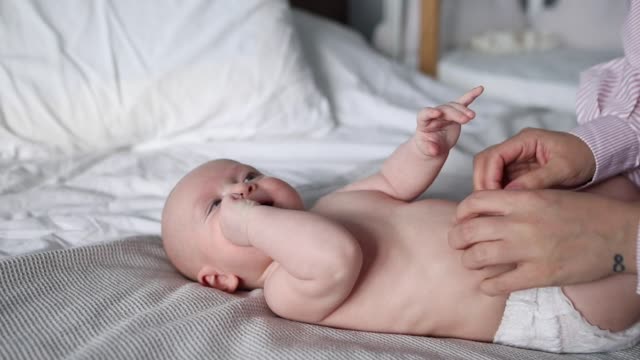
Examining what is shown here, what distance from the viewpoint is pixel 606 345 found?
2.59 feet

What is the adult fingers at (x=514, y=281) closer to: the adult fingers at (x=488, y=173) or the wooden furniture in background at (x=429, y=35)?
the adult fingers at (x=488, y=173)

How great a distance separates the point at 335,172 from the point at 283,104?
0.29 m

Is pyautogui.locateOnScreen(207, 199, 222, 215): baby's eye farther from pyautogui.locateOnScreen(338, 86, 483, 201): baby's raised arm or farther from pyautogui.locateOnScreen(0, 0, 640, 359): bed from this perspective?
pyautogui.locateOnScreen(338, 86, 483, 201): baby's raised arm

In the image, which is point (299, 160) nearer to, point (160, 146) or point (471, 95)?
point (160, 146)

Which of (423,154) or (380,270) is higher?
(423,154)

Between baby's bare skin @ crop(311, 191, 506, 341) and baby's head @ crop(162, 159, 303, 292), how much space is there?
0.48 feet

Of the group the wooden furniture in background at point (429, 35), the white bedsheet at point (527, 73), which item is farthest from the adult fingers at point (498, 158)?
the wooden furniture in background at point (429, 35)

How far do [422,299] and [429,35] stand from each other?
5.56 ft

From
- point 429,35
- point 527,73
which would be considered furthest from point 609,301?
point 429,35

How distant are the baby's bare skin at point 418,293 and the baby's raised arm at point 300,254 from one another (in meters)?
0.04

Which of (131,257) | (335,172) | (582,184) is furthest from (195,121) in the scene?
(582,184)

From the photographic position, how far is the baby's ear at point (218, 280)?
91cm

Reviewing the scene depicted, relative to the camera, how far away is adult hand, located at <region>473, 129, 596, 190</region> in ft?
2.87

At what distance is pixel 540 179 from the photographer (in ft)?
2.87
